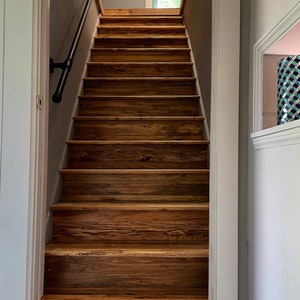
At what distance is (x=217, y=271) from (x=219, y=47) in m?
0.96

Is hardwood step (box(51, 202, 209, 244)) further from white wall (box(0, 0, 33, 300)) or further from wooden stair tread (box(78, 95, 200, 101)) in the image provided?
wooden stair tread (box(78, 95, 200, 101))

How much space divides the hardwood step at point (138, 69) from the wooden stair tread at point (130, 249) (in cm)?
191

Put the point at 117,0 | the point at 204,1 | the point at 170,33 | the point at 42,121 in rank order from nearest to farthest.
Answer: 1. the point at 42,121
2. the point at 204,1
3. the point at 170,33
4. the point at 117,0

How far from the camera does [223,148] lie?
4.52ft

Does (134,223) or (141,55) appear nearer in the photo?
A: (134,223)

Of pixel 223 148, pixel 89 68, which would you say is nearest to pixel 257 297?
pixel 223 148

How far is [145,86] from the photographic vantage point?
3.01 m

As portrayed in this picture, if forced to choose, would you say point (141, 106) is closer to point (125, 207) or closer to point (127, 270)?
point (125, 207)


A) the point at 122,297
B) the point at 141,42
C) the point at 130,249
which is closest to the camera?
the point at 122,297

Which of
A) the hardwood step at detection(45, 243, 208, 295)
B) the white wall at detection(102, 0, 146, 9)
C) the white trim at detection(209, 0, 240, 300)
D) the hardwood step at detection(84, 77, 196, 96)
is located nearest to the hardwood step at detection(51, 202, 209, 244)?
the hardwood step at detection(45, 243, 208, 295)

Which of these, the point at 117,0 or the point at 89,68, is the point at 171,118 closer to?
the point at 89,68

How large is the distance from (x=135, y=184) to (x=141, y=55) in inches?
70.0

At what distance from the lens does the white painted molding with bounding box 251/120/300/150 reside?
2.81ft

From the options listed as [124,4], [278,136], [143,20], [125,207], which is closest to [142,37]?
[143,20]
